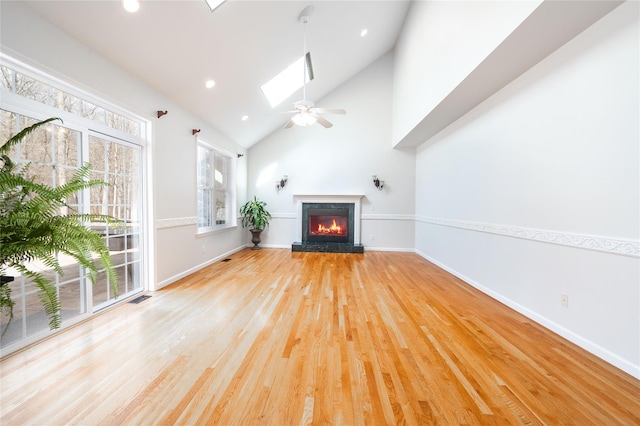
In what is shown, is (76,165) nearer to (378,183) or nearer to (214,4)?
(214,4)

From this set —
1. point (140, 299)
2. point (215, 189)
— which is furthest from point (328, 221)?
point (140, 299)

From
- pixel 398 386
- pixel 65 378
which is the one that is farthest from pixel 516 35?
pixel 65 378

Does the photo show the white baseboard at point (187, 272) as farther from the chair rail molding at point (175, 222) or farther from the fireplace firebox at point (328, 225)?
the fireplace firebox at point (328, 225)

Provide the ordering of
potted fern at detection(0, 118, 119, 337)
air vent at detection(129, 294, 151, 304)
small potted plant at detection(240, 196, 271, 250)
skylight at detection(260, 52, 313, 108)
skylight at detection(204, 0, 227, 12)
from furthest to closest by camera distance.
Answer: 1. small potted plant at detection(240, 196, 271, 250)
2. skylight at detection(260, 52, 313, 108)
3. air vent at detection(129, 294, 151, 304)
4. skylight at detection(204, 0, 227, 12)
5. potted fern at detection(0, 118, 119, 337)

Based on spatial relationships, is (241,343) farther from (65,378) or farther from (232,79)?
(232,79)

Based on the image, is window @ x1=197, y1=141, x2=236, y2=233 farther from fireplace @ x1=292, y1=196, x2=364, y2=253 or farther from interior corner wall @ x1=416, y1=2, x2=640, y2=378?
interior corner wall @ x1=416, y1=2, x2=640, y2=378

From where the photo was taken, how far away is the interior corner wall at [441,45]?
7.21 feet

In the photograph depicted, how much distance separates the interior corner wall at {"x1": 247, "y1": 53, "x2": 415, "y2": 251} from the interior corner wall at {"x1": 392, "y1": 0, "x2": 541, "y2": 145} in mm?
623

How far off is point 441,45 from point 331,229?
4.32 meters

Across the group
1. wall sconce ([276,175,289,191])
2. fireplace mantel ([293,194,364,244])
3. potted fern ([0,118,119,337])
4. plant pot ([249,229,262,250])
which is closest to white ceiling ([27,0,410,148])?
wall sconce ([276,175,289,191])

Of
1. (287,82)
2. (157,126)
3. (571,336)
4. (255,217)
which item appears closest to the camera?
(571,336)

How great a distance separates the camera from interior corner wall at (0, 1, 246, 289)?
74.0 inches

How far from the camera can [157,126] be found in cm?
327

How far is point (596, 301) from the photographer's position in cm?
194
